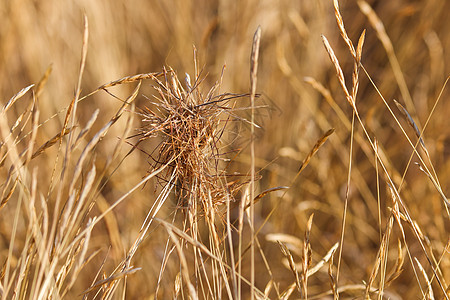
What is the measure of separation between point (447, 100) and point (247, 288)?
3.09 ft

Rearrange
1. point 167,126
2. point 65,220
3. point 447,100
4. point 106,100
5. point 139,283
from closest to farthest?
point 65,220 → point 167,126 → point 139,283 → point 447,100 → point 106,100

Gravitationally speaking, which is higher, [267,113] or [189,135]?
[189,135]

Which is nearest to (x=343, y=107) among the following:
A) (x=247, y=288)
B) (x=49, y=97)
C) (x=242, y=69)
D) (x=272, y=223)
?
(x=242, y=69)

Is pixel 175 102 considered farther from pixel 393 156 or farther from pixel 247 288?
pixel 393 156

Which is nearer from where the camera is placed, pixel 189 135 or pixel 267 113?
pixel 189 135

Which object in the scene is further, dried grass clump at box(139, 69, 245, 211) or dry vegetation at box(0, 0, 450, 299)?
dry vegetation at box(0, 0, 450, 299)

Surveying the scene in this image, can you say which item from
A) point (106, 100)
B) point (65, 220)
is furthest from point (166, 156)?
point (106, 100)

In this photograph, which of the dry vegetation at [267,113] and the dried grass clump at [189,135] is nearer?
the dried grass clump at [189,135]

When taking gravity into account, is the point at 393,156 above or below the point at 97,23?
below

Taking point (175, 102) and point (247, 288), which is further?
point (247, 288)

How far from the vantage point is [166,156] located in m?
0.67

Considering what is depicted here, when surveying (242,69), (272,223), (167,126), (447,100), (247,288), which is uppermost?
(167,126)

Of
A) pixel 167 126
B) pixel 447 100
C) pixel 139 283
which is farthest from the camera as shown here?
pixel 447 100

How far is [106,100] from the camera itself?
Answer: 176 cm
